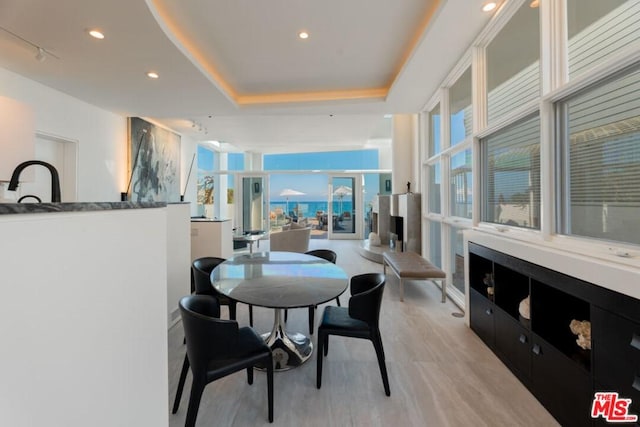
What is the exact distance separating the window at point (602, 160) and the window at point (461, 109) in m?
1.56

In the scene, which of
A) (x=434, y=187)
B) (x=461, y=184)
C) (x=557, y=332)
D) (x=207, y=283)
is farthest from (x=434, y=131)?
(x=207, y=283)

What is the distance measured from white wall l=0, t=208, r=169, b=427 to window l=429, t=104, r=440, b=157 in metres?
4.50

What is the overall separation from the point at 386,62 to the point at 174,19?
7.94 feet

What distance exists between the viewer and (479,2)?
2.32 metres

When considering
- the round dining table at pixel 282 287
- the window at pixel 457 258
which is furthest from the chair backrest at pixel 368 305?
the window at pixel 457 258

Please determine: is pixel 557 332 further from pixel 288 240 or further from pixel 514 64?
pixel 288 240

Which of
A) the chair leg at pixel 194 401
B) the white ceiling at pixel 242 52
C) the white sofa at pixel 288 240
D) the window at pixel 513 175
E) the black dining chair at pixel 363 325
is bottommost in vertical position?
the chair leg at pixel 194 401

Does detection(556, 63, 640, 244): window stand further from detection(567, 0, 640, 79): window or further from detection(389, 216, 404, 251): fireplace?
detection(389, 216, 404, 251): fireplace

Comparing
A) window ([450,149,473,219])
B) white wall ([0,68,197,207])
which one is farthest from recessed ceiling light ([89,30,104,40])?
window ([450,149,473,219])

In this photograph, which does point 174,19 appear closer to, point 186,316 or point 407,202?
point 186,316

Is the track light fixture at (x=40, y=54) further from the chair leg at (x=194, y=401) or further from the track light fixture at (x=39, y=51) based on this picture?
the chair leg at (x=194, y=401)

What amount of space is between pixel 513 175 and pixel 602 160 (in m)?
0.91

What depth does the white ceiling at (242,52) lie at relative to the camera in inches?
95.5

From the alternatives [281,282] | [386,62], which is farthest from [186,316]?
[386,62]
